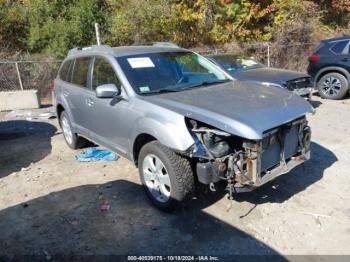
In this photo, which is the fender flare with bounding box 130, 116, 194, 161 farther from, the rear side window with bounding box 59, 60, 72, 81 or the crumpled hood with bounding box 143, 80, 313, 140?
the rear side window with bounding box 59, 60, 72, 81

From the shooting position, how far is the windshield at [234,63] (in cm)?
889

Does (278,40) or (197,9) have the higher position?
(197,9)

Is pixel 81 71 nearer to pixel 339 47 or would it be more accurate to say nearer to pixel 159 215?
pixel 159 215

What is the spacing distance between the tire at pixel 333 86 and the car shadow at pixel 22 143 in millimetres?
7188

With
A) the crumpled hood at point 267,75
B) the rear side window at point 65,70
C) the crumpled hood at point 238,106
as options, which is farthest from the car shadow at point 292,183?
the rear side window at point 65,70

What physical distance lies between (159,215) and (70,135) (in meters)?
3.02

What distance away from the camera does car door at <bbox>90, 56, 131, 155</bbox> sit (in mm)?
4523

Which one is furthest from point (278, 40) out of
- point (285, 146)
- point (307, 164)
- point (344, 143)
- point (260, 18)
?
point (285, 146)

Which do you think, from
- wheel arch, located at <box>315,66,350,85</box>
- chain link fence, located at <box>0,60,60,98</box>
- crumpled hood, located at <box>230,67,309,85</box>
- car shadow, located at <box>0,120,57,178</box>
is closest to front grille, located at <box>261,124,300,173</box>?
crumpled hood, located at <box>230,67,309,85</box>

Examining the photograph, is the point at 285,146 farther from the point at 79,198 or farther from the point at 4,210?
the point at 4,210

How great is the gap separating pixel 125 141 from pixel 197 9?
1149 cm

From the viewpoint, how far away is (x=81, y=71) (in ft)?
18.7

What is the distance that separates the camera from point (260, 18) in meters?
15.7

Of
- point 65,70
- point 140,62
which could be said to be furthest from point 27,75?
point 140,62
